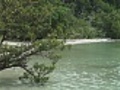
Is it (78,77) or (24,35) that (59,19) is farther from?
(24,35)

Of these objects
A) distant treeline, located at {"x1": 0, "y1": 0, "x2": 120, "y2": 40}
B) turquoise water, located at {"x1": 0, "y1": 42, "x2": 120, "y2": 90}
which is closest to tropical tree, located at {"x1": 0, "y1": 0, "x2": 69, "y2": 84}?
distant treeline, located at {"x1": 0, "y1": 0, "x2": 120, "y2": 40}

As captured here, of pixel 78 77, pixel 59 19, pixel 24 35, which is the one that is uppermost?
pixel 24 35

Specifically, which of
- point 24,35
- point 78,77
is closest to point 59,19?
point 78,77

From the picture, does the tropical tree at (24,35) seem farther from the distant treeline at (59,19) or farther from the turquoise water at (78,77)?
the turquoise water at (78,77)

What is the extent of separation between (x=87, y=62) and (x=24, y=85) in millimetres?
9768

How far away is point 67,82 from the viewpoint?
57.1 feet

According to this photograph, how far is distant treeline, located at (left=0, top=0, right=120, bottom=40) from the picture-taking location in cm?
1641

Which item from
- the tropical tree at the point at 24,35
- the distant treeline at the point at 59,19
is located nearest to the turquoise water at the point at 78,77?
the tropical tree at the point at 24,35

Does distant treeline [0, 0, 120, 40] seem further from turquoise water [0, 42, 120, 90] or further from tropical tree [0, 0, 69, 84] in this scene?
turquoise water [0, 42, 120, 90]

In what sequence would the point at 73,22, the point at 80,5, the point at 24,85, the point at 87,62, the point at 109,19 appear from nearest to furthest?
the point at 24,85, the point at 87,62, the point at 73,22, the point at 109,19, the point at 80,5

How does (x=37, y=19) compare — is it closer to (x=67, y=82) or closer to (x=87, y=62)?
(x=67, y=82)

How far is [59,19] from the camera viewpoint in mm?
43812

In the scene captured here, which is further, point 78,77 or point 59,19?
point 59,19

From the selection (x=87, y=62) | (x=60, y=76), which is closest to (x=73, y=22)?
(x=87, y=62)
